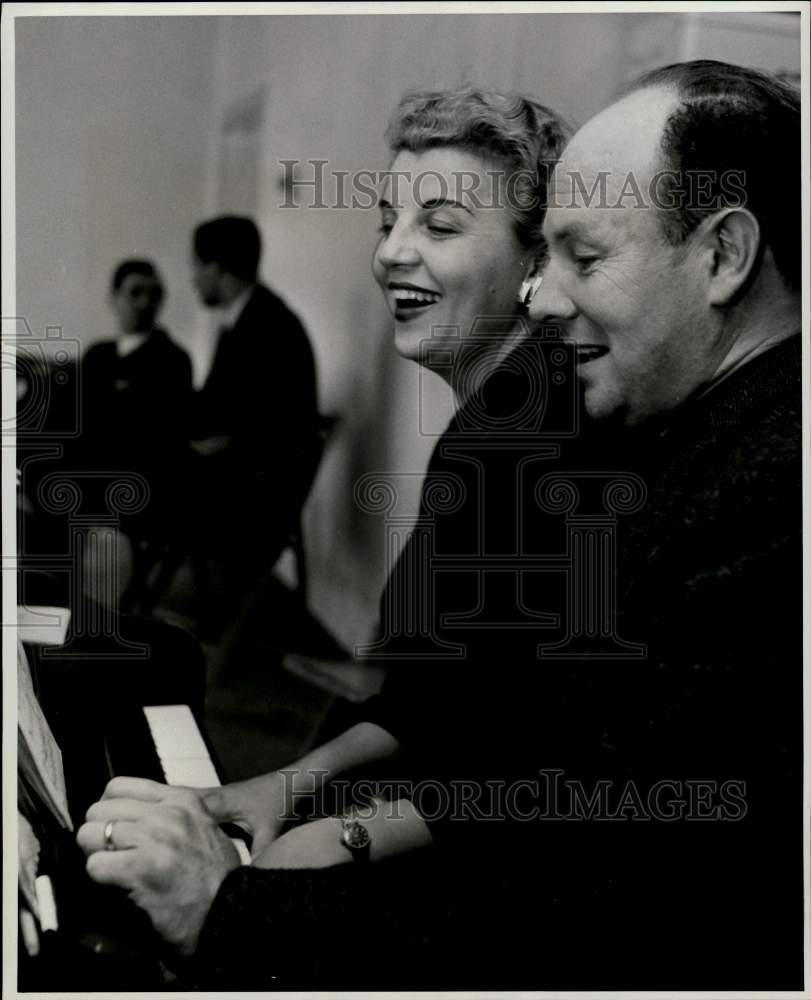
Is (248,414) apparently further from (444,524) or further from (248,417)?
(444,524)

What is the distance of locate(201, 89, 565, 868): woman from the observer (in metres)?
1.48

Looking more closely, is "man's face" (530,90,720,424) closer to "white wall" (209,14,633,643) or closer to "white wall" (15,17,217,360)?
"white wall" (209,14,633,643)

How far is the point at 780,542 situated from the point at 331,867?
0.75 m

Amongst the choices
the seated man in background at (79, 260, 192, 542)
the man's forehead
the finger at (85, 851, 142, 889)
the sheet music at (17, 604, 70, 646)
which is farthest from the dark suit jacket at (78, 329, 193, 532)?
the man's forehead

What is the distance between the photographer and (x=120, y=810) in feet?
4.58

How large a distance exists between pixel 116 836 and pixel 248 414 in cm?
64

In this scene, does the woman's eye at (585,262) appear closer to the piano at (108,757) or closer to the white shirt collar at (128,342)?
the white shirt collar at (128,342)

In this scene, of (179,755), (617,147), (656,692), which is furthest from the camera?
(179,755)

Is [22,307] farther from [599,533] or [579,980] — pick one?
[579,980]

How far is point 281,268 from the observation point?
61.7 inches

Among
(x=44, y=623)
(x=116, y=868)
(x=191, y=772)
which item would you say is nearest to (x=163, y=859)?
(x=116, y=868)

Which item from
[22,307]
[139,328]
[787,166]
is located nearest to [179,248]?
[139,328]

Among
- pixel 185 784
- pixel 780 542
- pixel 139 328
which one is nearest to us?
pixel 780 542

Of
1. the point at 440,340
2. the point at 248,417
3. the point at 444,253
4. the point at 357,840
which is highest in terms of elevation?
the point at 444,253
